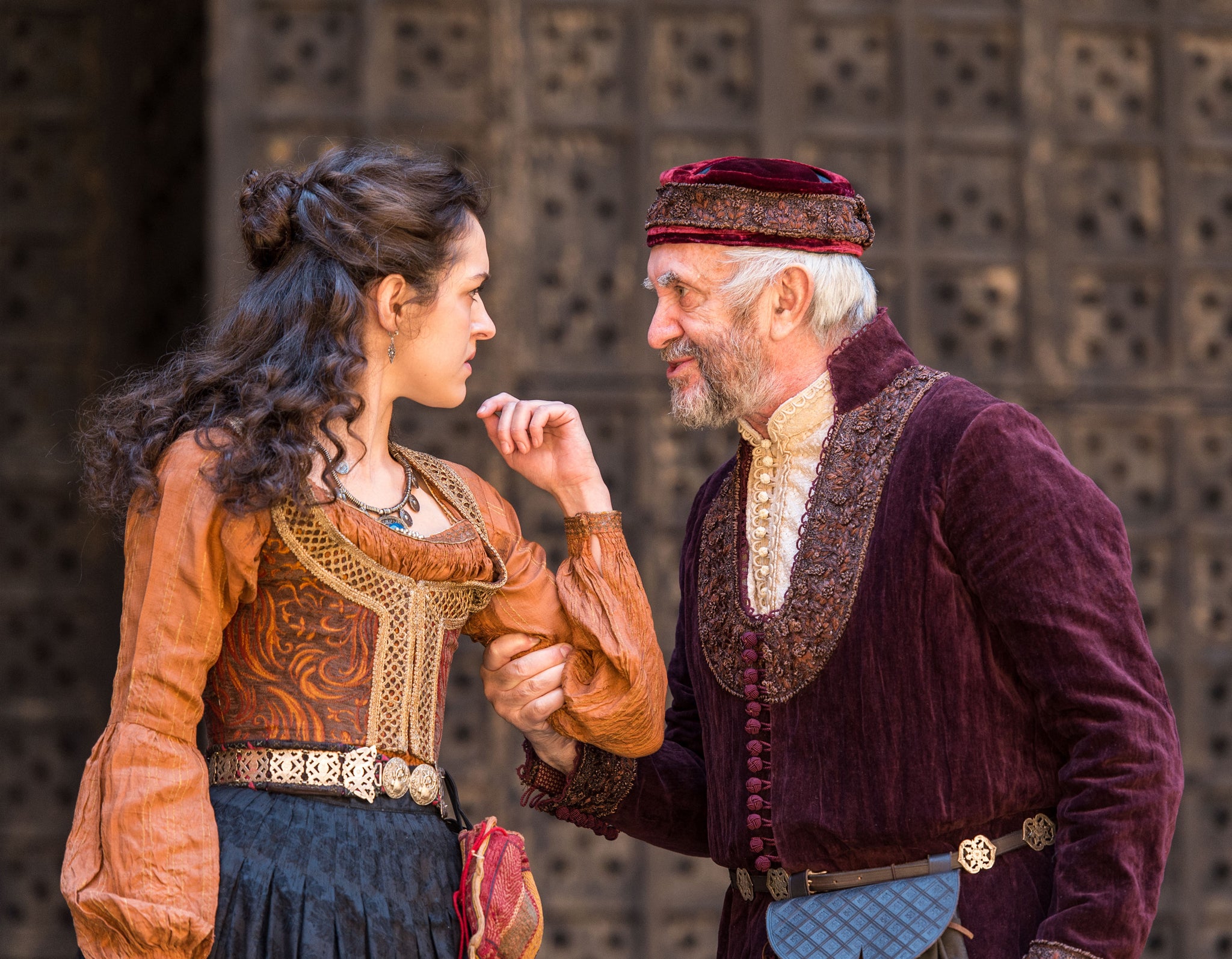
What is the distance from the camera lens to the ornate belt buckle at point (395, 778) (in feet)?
Answer: 7.26

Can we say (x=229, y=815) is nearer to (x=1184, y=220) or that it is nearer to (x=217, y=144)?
(x=217, y=144)

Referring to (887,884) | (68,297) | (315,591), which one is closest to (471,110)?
(68,297)

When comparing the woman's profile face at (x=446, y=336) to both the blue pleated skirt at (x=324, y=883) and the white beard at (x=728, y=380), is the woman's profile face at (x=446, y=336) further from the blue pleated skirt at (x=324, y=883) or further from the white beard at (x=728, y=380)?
the blue pleated skirt at (x=324, y=883)

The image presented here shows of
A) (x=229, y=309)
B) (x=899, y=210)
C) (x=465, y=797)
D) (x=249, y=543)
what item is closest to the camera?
(x=249, y=543)

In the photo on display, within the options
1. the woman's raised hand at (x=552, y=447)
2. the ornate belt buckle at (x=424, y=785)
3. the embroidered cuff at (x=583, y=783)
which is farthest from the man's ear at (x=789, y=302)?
the ornate belt buckle at (x=424, y=785)

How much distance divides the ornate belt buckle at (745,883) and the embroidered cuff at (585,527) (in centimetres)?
56

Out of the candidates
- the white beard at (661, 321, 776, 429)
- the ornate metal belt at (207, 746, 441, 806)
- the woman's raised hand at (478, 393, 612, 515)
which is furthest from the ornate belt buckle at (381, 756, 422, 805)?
the white beard at (661, 321, 776, 429)

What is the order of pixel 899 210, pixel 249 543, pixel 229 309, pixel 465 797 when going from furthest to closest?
pixel 899 210, pixel 465 797, pixel 229 309, pixel 249 543

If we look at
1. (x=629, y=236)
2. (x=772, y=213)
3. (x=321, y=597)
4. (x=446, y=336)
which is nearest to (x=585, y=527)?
(x=446, y=336)

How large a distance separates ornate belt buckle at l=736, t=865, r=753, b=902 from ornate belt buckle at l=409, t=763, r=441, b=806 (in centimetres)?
50

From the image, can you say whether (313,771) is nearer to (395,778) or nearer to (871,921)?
(395,778)

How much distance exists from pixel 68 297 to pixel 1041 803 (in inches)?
143

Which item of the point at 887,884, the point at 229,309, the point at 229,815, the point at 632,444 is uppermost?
the point at 229,309

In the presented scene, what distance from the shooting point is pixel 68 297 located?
483 centimetres
